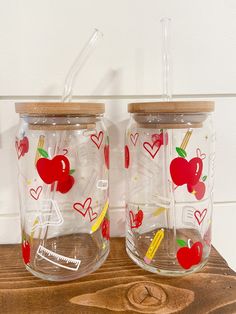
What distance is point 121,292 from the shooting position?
41 centimetres

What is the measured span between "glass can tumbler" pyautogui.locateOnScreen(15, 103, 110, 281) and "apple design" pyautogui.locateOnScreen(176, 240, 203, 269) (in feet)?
0.41

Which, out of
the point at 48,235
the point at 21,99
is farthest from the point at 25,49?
the point at 48,235

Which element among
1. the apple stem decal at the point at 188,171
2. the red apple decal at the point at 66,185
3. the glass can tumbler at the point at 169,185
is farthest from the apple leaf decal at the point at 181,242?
the red apple decal at the point at 66,185

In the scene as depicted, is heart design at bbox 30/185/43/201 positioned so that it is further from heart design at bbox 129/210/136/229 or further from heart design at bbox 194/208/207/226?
heart design at bbox 194/208/207/226

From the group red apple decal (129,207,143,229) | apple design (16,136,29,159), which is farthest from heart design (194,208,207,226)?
apple design (16,136,29,159)

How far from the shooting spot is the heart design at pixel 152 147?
0.51m

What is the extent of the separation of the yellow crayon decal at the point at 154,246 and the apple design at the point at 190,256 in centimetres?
4

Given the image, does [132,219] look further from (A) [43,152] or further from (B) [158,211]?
(A) [43,152]

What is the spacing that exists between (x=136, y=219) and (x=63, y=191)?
0.14 m

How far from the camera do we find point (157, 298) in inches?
15.6

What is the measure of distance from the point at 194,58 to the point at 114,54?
5.8 inches

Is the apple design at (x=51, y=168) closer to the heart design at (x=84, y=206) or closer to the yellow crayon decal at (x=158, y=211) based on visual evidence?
the heart design at (x=84, y=206)

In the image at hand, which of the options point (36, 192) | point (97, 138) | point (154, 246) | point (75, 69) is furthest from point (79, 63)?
point (154, 246)

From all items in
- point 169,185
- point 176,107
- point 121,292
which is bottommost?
point 121,292
